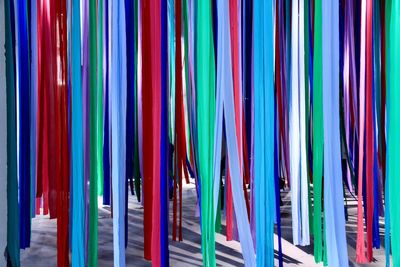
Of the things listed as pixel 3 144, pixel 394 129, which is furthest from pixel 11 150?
pixel 394 129

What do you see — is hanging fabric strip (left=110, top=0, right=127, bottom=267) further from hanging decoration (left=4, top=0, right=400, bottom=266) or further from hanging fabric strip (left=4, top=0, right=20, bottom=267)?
hanging fabric strip (left=4, top=0, right=20, bottom=267)

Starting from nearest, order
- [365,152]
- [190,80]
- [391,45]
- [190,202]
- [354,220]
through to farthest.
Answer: [391,45] → [365,152] → [190,80] → [354,220] → [190,202]

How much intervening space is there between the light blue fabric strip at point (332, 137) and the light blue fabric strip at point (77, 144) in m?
0.50

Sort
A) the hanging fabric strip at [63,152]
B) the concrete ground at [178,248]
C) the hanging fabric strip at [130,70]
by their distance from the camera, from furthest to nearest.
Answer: the concrete ground at [178,248] < the hanging fabric strip at [130,70] < the hanging fabric strip at [63,152]

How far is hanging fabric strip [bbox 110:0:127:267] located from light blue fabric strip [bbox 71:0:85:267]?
0.07 meters

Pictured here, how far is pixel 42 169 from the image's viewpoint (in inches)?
53.8

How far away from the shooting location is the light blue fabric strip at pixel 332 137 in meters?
0.87

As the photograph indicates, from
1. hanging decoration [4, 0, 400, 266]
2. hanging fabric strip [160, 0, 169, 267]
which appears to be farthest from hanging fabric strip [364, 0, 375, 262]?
hanging fabric strip [160, 0, 169, 267]

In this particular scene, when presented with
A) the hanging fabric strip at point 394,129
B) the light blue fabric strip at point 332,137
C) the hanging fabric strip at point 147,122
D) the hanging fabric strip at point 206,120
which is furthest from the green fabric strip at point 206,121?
the hanging fabric strip at point 394,129

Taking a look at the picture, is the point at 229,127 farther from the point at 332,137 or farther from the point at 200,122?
the point at 332,137

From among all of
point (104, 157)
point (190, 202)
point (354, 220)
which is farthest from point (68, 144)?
point (190, 202)

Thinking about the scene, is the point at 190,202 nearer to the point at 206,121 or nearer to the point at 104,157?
the point at 104,157

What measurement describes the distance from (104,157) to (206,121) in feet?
2.43

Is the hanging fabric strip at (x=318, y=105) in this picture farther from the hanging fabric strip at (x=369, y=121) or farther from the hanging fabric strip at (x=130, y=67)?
the hanging fabric strip at (x=130, y=67)
